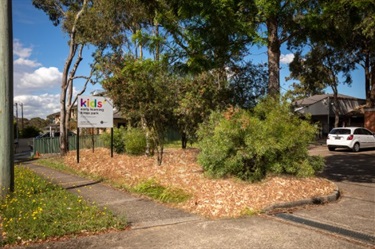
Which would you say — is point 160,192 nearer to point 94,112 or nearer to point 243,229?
point 243,229

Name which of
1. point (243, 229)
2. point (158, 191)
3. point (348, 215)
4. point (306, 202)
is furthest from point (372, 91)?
point (243, 229)

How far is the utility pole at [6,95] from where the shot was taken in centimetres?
738

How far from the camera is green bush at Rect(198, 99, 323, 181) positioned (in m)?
8.18

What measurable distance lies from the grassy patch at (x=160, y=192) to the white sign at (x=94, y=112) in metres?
7.49

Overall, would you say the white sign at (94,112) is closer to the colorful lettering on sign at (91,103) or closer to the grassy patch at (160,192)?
the colorful lettering on sign at (91,103)

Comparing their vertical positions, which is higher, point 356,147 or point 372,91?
point 372,91

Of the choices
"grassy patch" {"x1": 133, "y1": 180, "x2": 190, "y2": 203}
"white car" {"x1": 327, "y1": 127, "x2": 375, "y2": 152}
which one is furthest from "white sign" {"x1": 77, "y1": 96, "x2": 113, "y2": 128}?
"white car" {"x1": 327, "y1": 127, "x2": 375, "y2": 152}

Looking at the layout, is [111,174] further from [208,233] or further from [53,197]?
[208,233]

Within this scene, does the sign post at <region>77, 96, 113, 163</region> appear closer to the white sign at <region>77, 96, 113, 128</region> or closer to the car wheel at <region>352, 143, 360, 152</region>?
the white sign at <region>77, 96, 113, 128</region>

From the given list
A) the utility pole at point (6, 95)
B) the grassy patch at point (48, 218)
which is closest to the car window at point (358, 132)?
the grassy patch at point (48, 218)

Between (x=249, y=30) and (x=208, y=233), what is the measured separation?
5578mm

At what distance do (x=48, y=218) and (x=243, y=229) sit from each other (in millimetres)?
3229

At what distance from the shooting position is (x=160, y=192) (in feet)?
26.6

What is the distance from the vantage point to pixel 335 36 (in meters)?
10.8
